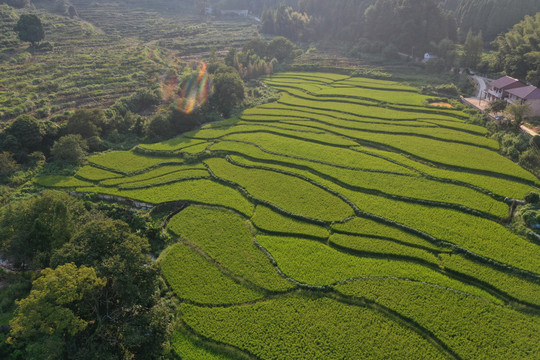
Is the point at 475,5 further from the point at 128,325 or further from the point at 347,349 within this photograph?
the point at 128,325

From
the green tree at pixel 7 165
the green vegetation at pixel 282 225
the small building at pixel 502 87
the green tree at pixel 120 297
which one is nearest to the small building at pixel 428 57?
the small building at pixel 502 87

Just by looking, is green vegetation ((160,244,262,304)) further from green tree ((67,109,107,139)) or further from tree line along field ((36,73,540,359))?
green tree ((67,109,107,139))

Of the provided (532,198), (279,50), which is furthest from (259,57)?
(532,198)

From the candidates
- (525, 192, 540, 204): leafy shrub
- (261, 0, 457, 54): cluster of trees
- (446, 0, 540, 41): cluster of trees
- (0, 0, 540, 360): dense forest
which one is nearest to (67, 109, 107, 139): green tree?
(0, 0, 540, 360): dense forest

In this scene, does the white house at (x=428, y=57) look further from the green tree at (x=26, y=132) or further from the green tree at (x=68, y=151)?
the green tree at (x=26, y=132)

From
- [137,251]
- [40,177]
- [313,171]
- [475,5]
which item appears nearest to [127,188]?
[40,177]

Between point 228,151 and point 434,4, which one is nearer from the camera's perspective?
point 228,151
